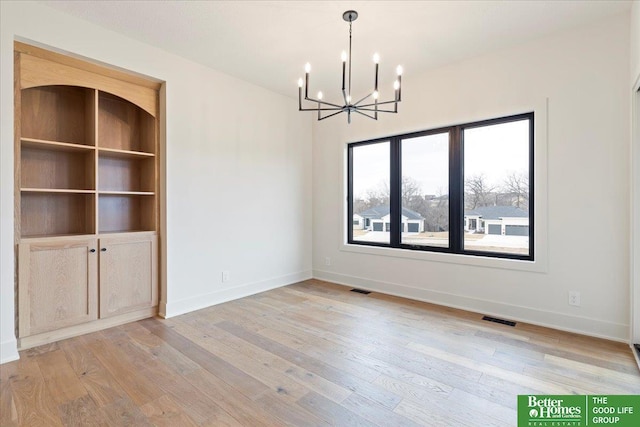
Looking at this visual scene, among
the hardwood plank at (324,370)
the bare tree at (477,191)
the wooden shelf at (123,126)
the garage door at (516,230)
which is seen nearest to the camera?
the hardwood plank at (324,370)

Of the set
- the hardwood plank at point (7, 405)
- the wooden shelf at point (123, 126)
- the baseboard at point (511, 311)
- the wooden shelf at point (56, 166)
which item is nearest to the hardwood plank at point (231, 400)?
the hardwood plank at point (7, 405)

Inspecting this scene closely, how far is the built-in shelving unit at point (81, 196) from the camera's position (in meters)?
2.64

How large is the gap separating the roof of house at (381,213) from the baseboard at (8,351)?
3.93 meters

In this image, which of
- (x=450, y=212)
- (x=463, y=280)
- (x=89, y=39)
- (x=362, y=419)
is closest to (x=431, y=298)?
(x=463, y=280)

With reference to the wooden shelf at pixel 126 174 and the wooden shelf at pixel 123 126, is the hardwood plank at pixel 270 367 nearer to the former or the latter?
the wooden shelf at pixel 126 174

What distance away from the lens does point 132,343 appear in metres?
2.70

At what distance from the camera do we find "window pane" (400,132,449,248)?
387 cm

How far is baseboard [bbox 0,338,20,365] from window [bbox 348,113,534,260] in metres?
3.77

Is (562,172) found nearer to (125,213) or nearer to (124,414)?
(124,414)

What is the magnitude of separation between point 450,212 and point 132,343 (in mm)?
3602

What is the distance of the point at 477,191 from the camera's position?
3.60 m

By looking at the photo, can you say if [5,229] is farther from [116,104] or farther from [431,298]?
[431,298]

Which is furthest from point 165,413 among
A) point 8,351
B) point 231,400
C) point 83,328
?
point 83,328

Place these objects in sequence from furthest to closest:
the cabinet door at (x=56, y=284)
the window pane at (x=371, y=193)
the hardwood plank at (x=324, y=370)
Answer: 1. the window pane at (x=371, y=193)
2. the cabinet door at (x=56, y=284)
3. the hardwood plank at (x=324, y=370)
